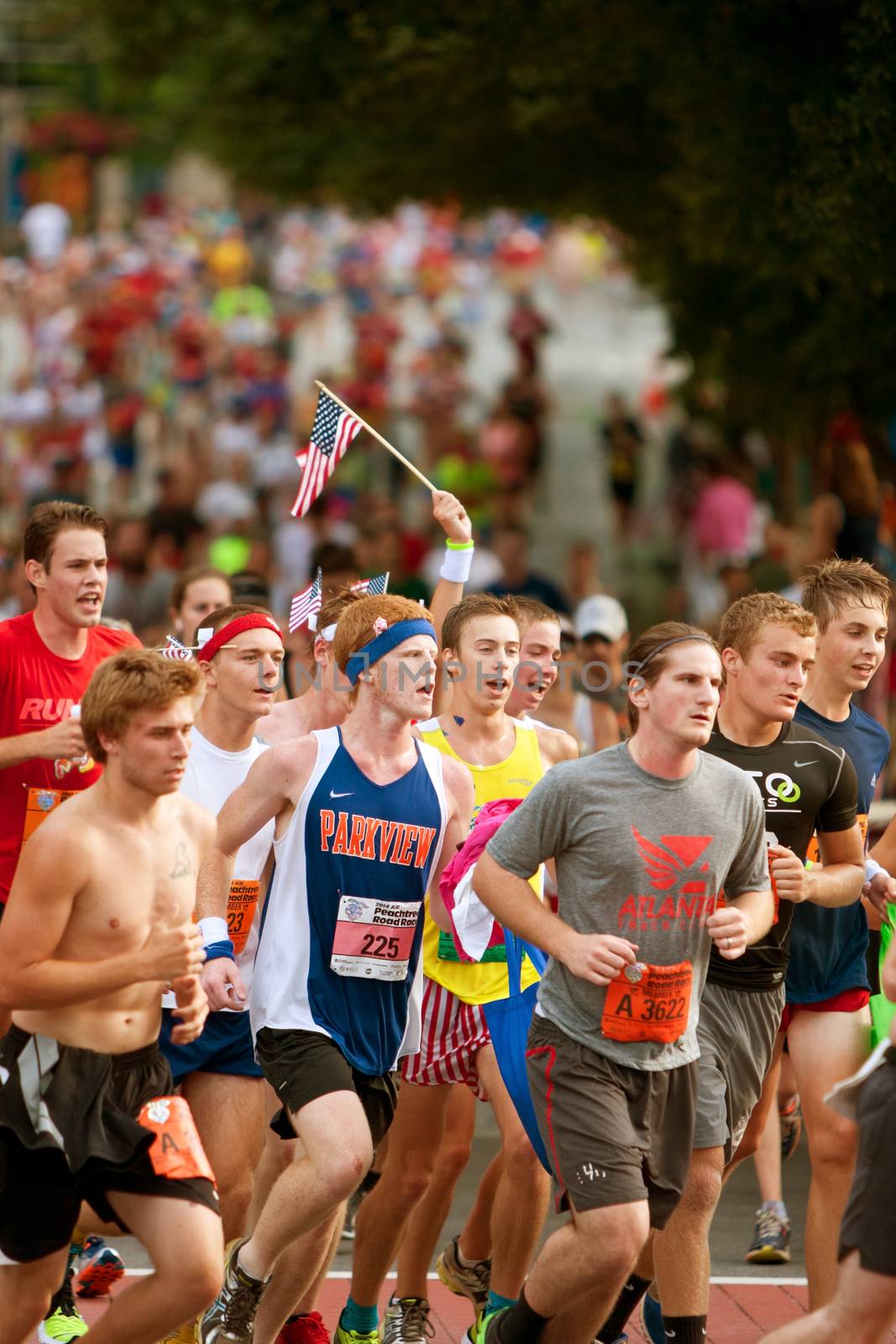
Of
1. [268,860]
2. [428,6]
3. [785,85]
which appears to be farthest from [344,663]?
[428,6]

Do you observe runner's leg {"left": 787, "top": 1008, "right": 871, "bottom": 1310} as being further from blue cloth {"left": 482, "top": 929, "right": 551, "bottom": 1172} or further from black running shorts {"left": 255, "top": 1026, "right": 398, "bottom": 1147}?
black running shorts {"left": 255, "top": 1026, "right": 398, "bottom": 1147}

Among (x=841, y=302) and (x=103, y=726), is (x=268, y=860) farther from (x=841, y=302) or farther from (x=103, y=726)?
(x=841, y=302)

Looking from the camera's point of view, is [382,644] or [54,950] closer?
[54,950]

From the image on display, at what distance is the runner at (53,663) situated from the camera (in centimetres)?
700

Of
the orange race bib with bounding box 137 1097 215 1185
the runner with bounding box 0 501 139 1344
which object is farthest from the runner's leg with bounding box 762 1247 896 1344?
the runner with bounding box 0 501 139 1344

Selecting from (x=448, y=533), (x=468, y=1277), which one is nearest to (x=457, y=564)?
(x=448, y=533)

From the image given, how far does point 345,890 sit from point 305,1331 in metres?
1.49

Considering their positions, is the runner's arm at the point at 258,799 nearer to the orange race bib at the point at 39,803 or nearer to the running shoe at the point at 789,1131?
the orange race bib at the point at 39,803

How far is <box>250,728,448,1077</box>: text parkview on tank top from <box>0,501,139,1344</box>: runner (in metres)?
1.02

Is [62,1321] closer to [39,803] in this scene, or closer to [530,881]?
[39,803]

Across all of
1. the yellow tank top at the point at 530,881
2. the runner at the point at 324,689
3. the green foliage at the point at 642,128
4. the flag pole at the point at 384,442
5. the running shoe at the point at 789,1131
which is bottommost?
the running shoe at the point at 789,1131

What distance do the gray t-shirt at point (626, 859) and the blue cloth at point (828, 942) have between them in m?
1.05

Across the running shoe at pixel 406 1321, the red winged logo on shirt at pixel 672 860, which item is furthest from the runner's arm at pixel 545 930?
the running shoe at pixel 406 1321

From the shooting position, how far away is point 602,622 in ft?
33.0
